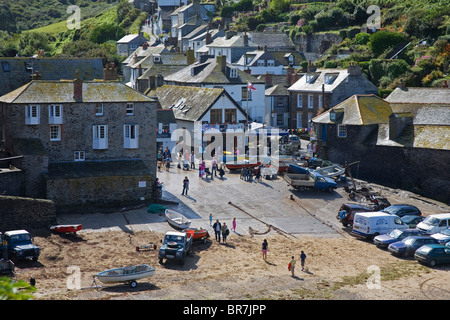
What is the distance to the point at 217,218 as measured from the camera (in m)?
41.8

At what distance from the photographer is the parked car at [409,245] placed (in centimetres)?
3600

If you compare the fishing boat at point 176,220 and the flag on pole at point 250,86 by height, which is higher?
the flag on pole at point 250,86

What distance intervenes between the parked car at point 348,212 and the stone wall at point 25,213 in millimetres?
16804

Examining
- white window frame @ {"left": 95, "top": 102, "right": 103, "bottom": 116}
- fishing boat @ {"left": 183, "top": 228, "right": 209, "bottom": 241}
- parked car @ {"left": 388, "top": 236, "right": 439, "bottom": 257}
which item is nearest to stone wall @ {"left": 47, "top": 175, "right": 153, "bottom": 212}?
white window frame @ {"left": 95, "top": 102, "right": 103, "bottom": 116}

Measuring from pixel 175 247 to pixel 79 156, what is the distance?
47.1 feet

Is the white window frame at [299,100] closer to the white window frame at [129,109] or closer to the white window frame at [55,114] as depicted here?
the white window frame at [129,109]

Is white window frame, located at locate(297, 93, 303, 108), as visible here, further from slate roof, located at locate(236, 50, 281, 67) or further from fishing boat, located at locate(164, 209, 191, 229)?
fishing boat, located at locate(164, 209, 191, 229)

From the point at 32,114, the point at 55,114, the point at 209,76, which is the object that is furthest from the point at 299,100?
the point at 32,114

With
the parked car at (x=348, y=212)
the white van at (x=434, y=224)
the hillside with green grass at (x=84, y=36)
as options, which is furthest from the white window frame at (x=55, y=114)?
the hillside with green grass at (x=84, y=36)

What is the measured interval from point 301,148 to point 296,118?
12043mm

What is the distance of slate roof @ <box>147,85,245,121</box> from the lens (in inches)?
2443

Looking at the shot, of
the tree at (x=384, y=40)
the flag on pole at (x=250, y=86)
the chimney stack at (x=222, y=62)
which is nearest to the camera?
the flag on pole at (x=250, y=86)
